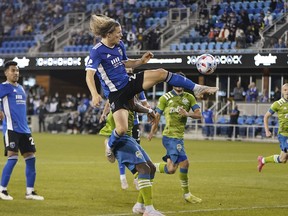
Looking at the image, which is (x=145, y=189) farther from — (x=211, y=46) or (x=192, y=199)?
(x=211, y=46)

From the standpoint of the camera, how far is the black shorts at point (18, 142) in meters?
12.6

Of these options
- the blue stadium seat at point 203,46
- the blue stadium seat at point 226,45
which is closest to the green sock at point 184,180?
the blue stadium seat at point 226,45

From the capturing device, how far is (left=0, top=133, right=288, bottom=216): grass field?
1127 centimetres

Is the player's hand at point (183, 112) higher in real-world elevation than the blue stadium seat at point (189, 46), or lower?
lower

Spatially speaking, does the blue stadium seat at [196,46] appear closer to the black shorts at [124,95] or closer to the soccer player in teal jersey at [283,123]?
the soccer player in teal jersey at [283,123]

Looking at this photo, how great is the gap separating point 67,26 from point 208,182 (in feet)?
120

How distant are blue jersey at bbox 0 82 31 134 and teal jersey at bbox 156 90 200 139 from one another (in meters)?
2.55

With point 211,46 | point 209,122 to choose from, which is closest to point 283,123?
point 209,122

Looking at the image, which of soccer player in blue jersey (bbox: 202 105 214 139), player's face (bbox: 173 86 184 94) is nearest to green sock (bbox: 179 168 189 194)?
player's face (bbox: 173 86 184 94)

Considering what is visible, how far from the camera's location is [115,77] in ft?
33.0

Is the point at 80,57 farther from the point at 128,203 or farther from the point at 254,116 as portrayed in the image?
the point at 128,203

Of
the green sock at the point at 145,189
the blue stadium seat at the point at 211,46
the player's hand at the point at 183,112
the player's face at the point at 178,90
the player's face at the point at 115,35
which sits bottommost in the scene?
the green sock at the point at 145,189

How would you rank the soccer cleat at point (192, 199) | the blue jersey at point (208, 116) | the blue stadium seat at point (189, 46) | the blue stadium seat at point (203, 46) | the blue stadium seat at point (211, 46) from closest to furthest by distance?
the soccer cleat at point (192, 199) → the blue jersey at point (208, 116) → the blue stadium seat at point (211, 46) → the blue stadium seat at point (203, 46) → the blue stadium seat at point (189, 46)

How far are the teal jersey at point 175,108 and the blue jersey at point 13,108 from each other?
2.55 metres
